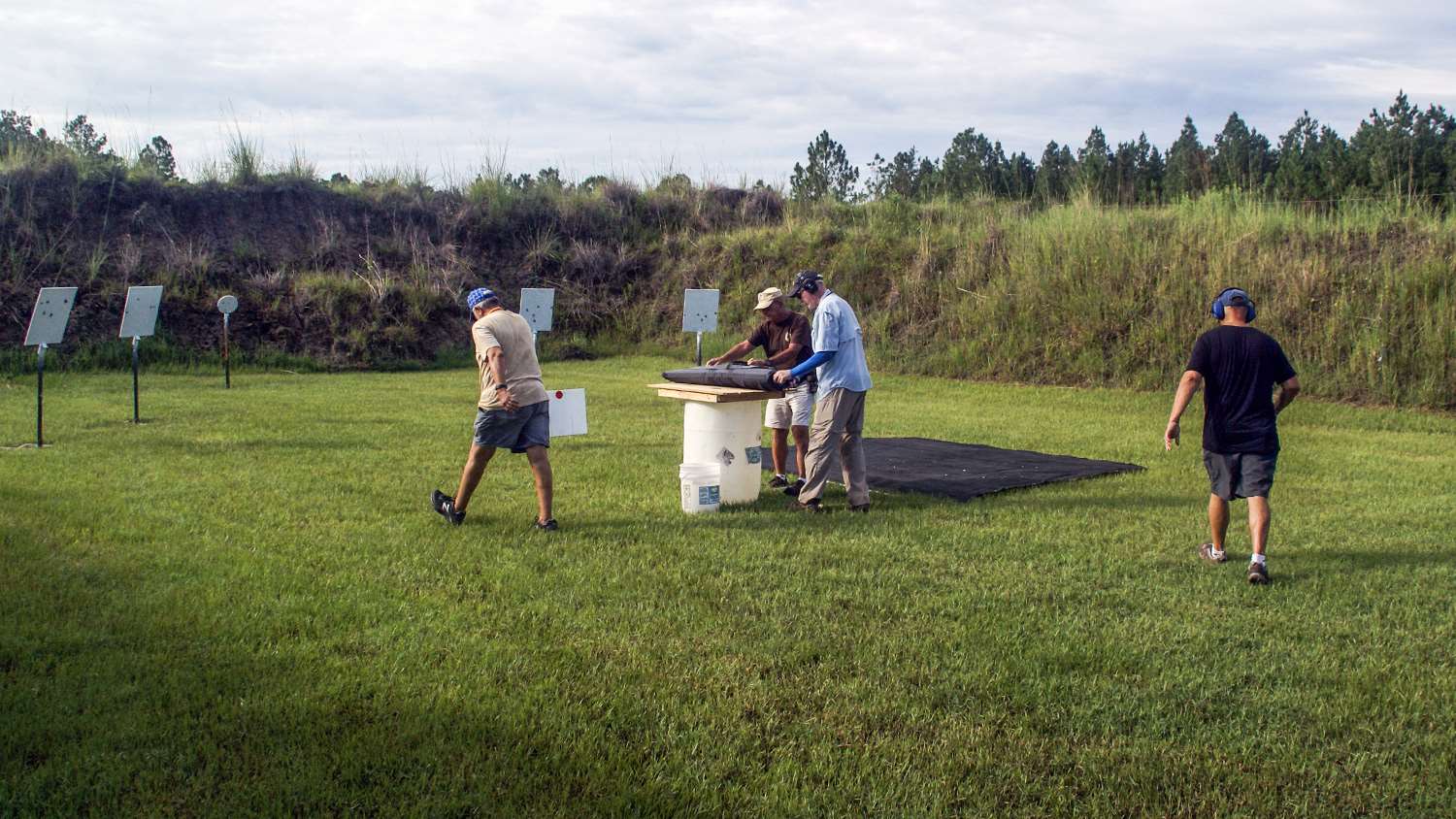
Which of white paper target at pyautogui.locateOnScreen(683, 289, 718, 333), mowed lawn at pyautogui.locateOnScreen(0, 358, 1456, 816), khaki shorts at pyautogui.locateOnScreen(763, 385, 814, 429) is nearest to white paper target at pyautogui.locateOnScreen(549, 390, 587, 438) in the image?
mowed lawn at pyautogui.locateOnScreen(0, 358, 1456, 816)

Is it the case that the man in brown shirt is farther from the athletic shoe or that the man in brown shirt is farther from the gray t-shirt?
the athletic shoe

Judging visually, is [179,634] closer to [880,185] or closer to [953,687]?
[953,687]

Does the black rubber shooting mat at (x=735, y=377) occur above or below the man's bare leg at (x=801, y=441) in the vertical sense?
above

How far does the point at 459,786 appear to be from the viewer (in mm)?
3893

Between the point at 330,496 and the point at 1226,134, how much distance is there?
5453 cm

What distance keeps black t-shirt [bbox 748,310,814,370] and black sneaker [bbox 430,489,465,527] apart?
304cm

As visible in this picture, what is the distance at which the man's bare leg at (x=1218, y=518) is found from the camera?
700 centimetres

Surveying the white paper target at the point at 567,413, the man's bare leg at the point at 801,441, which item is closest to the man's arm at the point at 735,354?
the man's bare leg at the point at 801,441

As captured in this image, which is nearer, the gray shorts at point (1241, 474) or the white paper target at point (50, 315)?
the gray shorts at point (1241, 474)

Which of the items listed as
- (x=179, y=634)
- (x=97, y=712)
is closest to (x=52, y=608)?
(x=179, y=634)

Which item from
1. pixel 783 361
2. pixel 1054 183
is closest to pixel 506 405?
pixel 783 361

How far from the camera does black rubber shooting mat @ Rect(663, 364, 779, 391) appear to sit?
901 cm

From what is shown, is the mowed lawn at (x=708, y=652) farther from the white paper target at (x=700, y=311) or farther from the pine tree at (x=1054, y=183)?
the pine tree at (x=1054, y=183)

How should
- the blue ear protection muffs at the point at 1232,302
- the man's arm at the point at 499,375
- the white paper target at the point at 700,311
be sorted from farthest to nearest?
the white paper target at the point at 700,311 < the man's arm at the point at 499,375 < the blue ear protection muffs at the point at 1232,302
